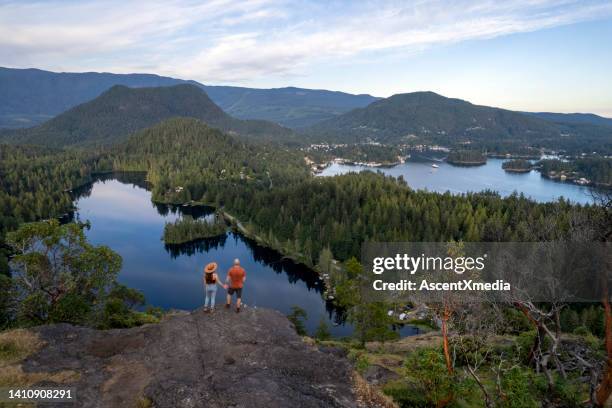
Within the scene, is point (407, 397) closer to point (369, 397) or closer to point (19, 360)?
point (369, 397)

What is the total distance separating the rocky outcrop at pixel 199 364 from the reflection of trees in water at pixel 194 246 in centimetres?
10261

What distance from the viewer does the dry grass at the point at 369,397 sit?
20.1 m

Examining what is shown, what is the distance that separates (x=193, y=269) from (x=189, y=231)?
28.8m

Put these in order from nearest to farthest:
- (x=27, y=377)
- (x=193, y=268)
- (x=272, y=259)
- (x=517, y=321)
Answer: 1. (x=27, y=377)
2. (x=517, y=321)
3. (x=193, y=268)
4. (x=272, y=259)

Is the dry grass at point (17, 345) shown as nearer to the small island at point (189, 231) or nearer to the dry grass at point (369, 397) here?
the dry grass at point (369, 397)

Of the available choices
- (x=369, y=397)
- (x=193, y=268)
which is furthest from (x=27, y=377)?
(x=193, y=268)

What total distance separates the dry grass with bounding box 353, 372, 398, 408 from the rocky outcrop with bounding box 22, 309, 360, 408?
1.35 ft

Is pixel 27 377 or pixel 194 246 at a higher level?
pixel 27 377

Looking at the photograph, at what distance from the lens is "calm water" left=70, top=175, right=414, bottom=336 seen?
90875 millimetres

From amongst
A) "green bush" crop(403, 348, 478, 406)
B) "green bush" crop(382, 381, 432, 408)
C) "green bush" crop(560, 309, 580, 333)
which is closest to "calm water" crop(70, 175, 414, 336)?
"green bush" crop(560, 309, 580, 333)

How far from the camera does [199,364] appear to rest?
22.2 m

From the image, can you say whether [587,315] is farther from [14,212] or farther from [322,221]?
[14,212]

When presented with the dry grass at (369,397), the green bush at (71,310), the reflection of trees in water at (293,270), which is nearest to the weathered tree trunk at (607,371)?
the dry grass at (369,397)

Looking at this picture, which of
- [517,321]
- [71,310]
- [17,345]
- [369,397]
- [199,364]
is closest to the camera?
[369,397]
